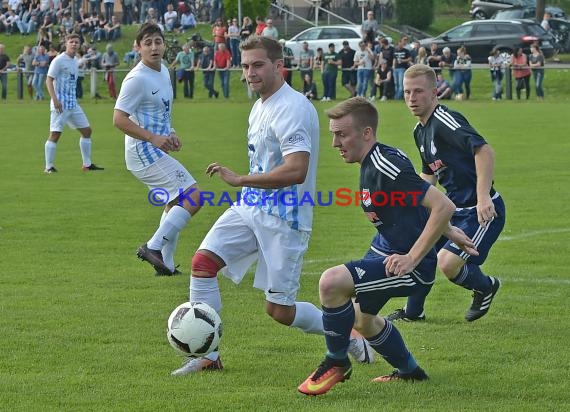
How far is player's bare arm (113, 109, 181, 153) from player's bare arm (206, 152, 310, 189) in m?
2.83

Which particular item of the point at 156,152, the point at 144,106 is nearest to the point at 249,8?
the point at 144,106

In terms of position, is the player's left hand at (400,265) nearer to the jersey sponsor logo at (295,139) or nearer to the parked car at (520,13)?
the jersey sponsor logo at (295,139)

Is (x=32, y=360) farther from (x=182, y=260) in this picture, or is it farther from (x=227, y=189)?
(x=227, y=189)

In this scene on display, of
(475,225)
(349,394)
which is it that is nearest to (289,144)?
(349,394)

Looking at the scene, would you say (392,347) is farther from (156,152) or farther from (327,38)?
(327,38)

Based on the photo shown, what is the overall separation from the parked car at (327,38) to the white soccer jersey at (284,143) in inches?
1339

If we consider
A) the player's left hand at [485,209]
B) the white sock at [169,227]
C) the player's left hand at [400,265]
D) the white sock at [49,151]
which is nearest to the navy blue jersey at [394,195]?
the player's left hand at [400,265]

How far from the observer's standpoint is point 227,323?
7.96 metres

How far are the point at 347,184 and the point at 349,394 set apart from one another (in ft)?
35.8

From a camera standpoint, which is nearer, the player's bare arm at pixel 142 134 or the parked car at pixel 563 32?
the player's bare arm at pixel 142 134

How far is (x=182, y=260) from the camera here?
10852 millimetres

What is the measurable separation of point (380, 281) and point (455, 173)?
82.4 inches

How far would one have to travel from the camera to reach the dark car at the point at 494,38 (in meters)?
39.7

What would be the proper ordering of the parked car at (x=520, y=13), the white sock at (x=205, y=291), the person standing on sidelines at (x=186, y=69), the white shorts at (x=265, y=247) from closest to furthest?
the white shorts at (x=265, y=247) → the white sock at (x=205, y=291) → the person standing on sidelines at (x=186, y=69) → the parked car at (x=520, y=13)
